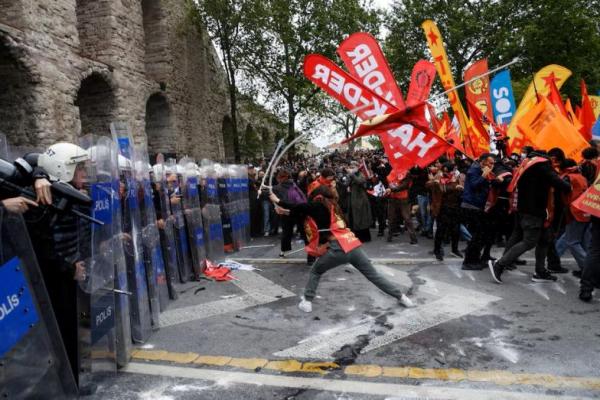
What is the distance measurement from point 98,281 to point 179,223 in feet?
10.2

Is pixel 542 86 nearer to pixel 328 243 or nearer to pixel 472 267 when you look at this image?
pixel 472 267

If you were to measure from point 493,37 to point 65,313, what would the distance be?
2723 cm

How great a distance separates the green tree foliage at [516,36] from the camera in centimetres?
2430

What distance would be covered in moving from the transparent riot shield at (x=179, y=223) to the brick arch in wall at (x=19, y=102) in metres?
6.61

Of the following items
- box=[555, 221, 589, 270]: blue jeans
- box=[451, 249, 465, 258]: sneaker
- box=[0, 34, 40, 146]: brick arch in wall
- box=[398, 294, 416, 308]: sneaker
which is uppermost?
box=[0, 34, 40, 146]: brick arch in wall

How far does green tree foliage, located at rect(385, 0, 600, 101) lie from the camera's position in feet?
79.7

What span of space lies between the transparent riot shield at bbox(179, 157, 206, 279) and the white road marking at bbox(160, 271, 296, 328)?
28.4 inches

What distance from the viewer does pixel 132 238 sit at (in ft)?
13.7

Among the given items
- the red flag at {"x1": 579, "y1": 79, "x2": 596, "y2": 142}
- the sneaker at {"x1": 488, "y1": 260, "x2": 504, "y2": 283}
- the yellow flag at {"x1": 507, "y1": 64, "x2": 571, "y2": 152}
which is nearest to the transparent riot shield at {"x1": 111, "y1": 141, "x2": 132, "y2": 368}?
the sneaker at {"x1": 488, "y1": 260, "x2": 504, "y2": 283}

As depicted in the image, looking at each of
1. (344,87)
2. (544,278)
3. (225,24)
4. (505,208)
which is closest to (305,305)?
(344,87)

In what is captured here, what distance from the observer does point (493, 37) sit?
25016mm

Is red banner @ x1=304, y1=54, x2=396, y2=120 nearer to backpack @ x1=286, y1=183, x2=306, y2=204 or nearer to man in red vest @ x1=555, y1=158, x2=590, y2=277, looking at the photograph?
man in red vest @ x1=555, y1=158, x2=590, y2=277

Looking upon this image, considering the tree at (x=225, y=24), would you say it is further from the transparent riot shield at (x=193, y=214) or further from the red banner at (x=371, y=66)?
the red banner at (x=371, y=66)

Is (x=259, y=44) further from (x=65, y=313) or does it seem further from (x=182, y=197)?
(x=65, y=313)
